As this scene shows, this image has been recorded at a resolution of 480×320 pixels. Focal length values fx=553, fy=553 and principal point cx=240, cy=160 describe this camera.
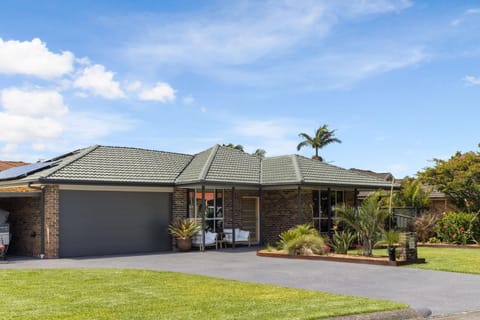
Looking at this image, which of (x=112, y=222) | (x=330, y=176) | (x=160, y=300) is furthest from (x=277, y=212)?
(x=160, y=300)

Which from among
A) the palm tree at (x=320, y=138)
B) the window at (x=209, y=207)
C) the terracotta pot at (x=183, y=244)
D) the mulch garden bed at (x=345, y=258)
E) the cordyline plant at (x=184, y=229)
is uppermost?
the palm tree at (x=320, y=138)

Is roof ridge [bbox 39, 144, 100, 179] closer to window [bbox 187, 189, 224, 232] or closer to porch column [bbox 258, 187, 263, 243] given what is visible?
window [bbox 187, 189, 224, 232]

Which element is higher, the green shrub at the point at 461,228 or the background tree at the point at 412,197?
the background tree at the point at 412,197

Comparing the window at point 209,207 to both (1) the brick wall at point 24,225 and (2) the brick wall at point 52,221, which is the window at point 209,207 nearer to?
(2) the brick wall at point 52,221

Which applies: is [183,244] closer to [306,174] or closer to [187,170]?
[187,170]

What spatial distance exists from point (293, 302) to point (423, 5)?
909cm

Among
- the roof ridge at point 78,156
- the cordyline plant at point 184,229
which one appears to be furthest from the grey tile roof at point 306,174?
the roof ridge at point 78,156

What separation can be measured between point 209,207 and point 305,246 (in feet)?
19.2

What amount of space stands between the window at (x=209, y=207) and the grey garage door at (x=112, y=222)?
3.58ft

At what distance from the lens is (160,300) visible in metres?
9.70

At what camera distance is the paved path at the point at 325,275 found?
1075cm

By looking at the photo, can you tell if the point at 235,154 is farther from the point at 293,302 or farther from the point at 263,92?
the point at 293,302

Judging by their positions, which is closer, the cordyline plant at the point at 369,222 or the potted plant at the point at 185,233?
the cordyline plant at the point at 369,222

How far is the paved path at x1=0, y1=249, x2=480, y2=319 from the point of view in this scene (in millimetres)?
10750
